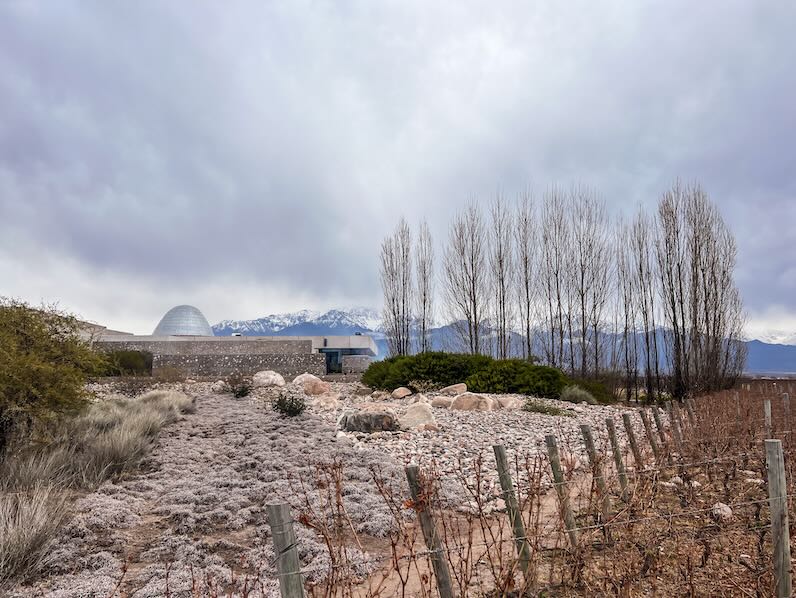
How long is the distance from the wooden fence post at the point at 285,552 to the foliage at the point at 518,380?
13.8m

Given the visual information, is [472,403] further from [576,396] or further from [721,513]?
[721,513]

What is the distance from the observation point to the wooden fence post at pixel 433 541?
9.86 ft

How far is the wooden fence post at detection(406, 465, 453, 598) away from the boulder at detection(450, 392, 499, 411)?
956 cm

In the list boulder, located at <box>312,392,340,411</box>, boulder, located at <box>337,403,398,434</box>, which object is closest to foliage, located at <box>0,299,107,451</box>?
boulder, located at <box>337,403,398,434</box>

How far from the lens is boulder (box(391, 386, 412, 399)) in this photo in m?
15.4

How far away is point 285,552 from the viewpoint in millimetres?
2307

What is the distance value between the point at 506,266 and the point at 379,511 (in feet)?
59.2

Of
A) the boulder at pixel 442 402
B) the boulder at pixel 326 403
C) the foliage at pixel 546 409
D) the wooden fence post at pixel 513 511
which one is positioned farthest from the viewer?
the boulder at pixel 442 402

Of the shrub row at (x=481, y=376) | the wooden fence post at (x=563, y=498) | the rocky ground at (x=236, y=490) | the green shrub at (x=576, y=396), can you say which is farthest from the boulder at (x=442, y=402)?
the wooden fence post at (x=563, y=498)

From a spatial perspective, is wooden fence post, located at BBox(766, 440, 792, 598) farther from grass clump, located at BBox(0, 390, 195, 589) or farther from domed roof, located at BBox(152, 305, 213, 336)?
domed roof, located at BBox(152, 305, 213, 336)

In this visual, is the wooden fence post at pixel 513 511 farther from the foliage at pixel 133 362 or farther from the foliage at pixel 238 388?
the foliage at pixel 133 362

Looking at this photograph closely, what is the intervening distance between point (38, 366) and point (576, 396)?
13.2m

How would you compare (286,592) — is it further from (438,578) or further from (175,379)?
(175,379)

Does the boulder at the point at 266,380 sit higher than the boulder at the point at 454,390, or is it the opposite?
the boulder at the point at 266,380
